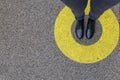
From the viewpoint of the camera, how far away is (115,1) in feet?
3.22

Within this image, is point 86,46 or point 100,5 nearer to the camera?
point 100,5

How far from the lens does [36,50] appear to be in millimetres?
1427

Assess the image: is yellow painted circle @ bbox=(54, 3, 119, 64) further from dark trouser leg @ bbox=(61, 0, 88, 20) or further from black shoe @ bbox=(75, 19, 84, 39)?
dark trouser leg @ bbox=(61, 0, 88, 20)

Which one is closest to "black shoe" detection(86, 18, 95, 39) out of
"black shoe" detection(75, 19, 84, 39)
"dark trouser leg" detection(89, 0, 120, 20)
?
"black shoe" detection(75, 19, 84, 39)

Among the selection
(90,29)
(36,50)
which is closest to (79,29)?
(90,29)

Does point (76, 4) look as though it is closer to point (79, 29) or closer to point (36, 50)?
point (79, 29)

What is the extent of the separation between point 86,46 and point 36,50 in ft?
1.01

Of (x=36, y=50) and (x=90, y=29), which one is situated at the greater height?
(x=90, y=29)

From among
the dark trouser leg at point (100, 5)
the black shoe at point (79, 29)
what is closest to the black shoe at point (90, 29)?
the black shoe at point (79, 29)

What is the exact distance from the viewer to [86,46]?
1.41m

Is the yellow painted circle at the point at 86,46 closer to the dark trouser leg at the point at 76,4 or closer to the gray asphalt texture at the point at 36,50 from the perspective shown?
the gray asphalt texture at the point at 36,50

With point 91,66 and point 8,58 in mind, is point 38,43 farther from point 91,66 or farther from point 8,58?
point 91,66

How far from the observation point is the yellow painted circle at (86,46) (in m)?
1.39

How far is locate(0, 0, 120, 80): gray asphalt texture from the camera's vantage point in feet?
4.50
